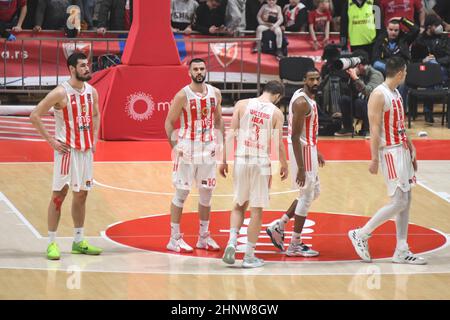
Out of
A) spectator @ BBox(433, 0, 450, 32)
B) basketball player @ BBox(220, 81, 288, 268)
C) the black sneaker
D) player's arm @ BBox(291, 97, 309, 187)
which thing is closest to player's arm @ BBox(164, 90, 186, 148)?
basketball player @ BBox(220, 81, 288, 268)

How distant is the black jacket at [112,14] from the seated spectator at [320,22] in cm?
369

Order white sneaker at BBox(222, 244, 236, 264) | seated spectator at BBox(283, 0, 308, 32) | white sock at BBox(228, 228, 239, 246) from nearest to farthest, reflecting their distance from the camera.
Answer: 1. white sneaker at BBox(222, 244, 236, 264)
2. white sock at BBox(228, 228, 239, 246)
3. seated spectator at BBox(283, 0, 308, 32)

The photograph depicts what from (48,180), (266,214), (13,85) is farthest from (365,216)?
(13,85)

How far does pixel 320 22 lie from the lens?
22.8 metres

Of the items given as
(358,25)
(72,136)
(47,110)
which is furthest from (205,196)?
(358,25)

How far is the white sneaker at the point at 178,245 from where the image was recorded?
11445 millimetres

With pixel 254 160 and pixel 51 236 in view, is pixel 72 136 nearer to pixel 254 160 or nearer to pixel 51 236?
pixel 51 236

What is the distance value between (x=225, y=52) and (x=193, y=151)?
34.7 feet

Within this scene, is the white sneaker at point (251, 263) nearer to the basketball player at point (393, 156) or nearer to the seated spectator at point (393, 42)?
the basketball player at point (393, 156)

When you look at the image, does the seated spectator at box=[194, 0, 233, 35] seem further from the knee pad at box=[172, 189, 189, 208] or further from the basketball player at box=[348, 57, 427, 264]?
the basketball player at box=[348, 57, 427, 264]

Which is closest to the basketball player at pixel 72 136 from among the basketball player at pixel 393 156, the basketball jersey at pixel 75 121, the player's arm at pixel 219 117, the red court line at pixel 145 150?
the basketball jersey at pixel 75 121

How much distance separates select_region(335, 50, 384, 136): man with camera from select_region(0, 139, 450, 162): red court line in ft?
2.39

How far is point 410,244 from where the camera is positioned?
11930 millimetres

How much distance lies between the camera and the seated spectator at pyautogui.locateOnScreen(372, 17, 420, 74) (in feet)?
68.3
